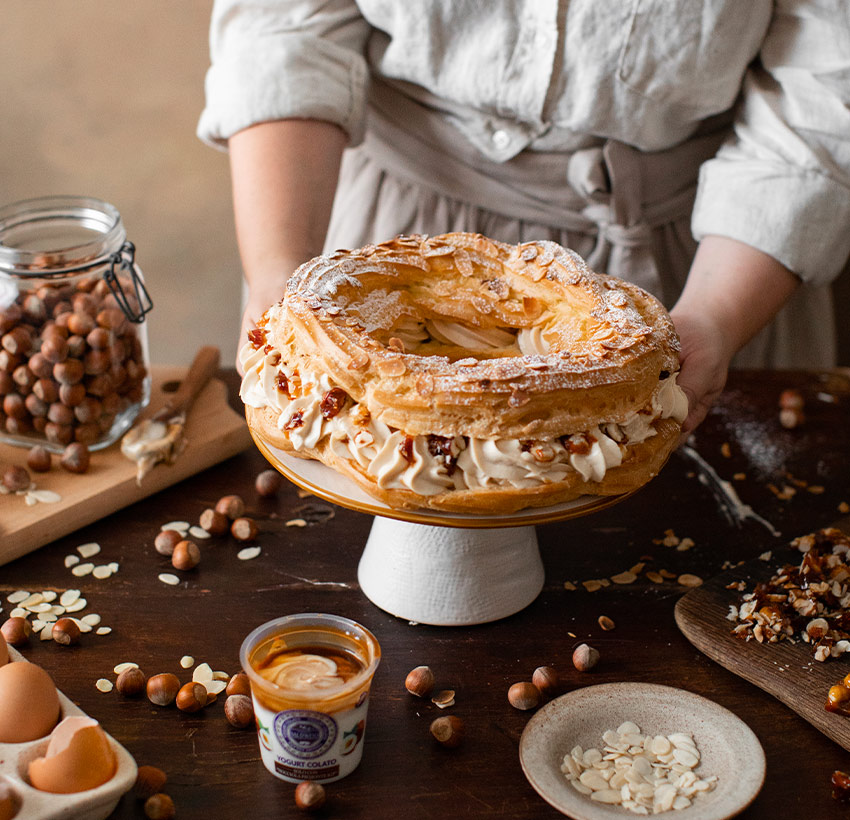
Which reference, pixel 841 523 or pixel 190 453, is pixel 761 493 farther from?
pixel 190 453

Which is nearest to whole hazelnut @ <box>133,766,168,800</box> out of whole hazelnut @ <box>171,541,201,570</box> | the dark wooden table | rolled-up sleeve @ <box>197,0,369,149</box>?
the dark wooden table

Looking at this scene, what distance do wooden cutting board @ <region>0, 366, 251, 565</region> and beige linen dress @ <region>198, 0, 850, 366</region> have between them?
0.44 metres

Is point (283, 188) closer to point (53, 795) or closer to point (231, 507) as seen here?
point (231, 507)

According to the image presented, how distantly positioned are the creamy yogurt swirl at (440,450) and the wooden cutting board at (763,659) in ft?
0.80

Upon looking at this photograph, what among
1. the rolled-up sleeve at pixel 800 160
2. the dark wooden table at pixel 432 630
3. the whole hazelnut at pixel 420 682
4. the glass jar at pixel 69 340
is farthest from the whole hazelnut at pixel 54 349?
the rolled-up sleeve at pixel 800 160

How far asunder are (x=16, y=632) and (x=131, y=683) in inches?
6.8

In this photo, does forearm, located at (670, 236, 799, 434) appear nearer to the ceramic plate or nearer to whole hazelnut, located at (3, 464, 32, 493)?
the ceramic plate

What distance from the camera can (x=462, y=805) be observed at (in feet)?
2.94

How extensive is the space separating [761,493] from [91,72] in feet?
6.41

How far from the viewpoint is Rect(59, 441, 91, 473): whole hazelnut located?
4.56 feet

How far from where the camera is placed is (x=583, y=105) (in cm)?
142

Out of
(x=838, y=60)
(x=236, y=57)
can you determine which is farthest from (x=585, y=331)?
(x=236, y=57)

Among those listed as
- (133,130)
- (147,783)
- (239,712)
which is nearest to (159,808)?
(147,783)

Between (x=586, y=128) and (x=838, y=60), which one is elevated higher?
(x=838, y=60)
